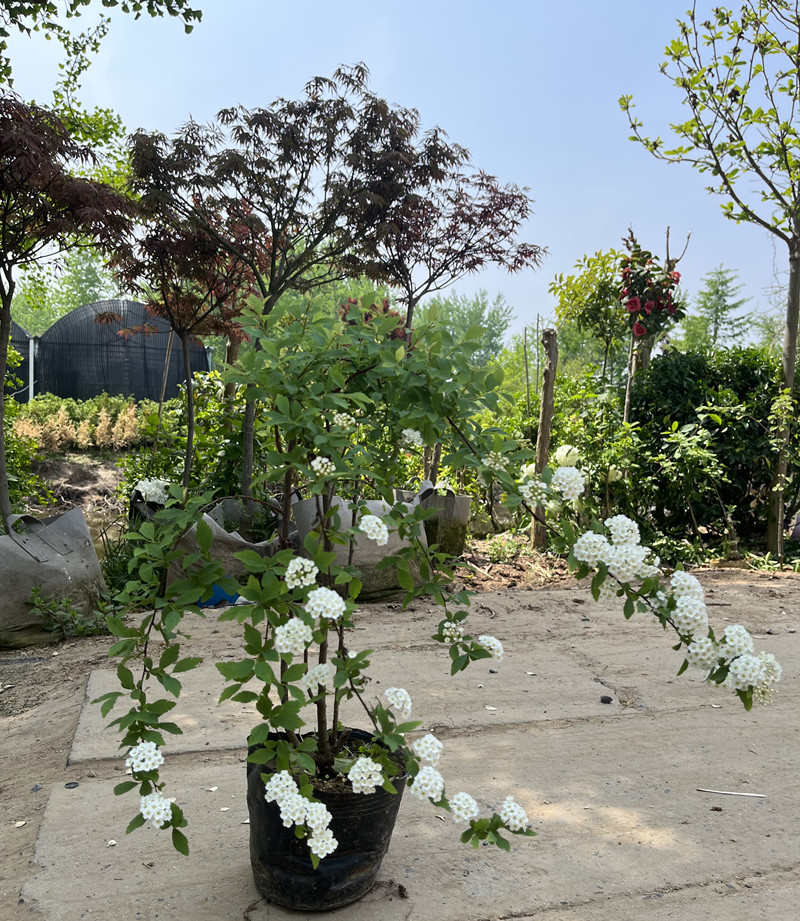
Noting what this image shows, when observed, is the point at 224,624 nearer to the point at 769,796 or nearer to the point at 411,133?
the point at 769,796

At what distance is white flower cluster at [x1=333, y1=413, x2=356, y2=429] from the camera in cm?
164

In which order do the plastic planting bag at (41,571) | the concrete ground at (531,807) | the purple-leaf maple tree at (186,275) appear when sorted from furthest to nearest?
1. the purple-leaf maple tree at (186,275)
2. the plastic planting bag at (41,571)
3. the concrete ground at (531,807)

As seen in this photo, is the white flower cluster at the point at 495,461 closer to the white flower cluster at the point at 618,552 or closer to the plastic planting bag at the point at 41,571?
the white flower cluster at the point at 618,552

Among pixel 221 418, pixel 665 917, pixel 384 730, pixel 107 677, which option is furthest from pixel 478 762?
pixel 221 418

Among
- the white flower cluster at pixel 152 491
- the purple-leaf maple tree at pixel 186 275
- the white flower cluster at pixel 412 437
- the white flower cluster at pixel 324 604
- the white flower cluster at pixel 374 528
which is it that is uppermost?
the purple-leaf maple tree at pixel 186 275

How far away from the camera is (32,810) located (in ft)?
7.57

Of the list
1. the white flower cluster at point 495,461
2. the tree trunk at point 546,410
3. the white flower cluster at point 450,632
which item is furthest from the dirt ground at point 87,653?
the white flower cluster at point 495,461

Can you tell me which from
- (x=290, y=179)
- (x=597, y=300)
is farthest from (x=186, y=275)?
(x=597, y=300)

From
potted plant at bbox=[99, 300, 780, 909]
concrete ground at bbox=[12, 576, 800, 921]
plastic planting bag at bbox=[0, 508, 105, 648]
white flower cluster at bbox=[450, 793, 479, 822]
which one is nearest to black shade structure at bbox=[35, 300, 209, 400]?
plastic planting bag at bbox=[0, 508, 105, 648]

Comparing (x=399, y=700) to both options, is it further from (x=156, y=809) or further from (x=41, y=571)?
(x=41, y=571)

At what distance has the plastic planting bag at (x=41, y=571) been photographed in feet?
13.0

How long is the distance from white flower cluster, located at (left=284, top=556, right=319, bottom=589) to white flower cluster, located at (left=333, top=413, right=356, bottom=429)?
0.33 m

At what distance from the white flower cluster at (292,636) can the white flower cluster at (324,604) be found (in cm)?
4

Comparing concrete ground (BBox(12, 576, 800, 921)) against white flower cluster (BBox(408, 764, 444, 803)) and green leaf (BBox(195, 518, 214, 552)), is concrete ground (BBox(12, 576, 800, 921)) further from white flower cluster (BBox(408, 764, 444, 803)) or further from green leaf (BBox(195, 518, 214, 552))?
green leaf (BBox(195, 518, 214, 552))
